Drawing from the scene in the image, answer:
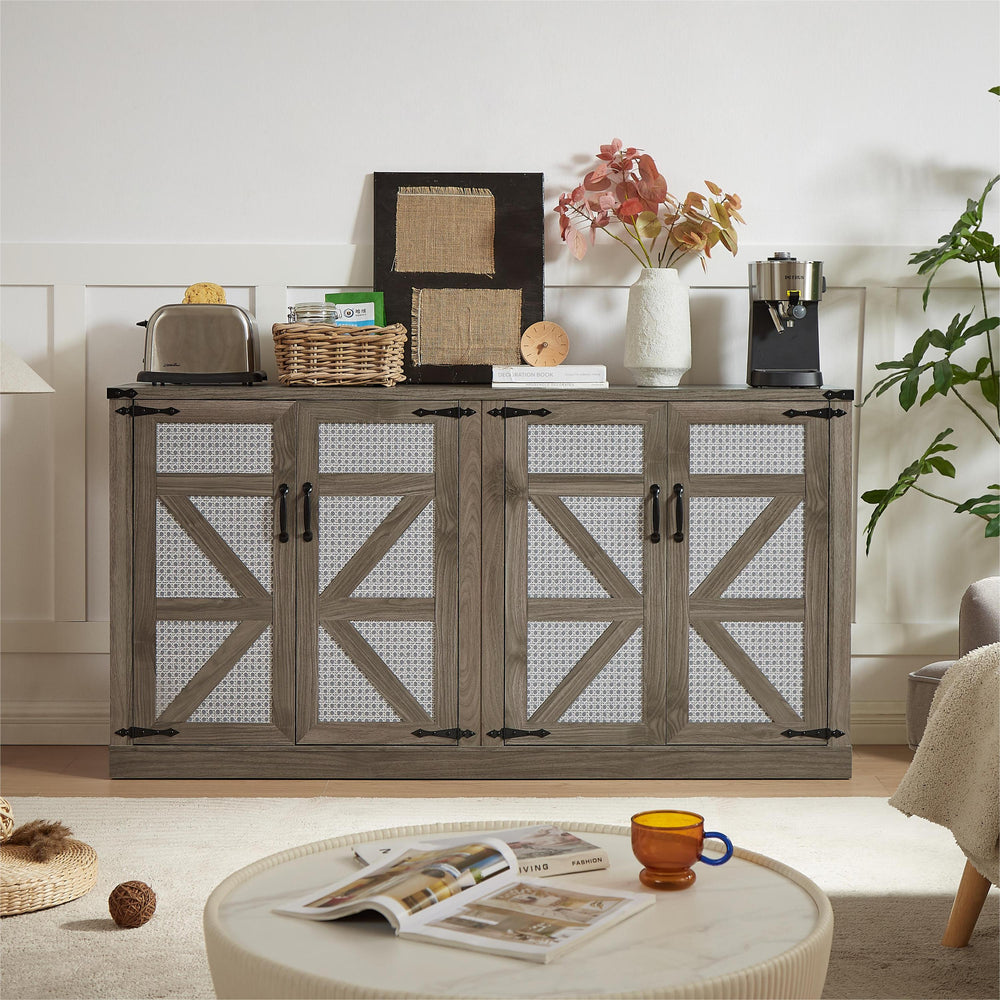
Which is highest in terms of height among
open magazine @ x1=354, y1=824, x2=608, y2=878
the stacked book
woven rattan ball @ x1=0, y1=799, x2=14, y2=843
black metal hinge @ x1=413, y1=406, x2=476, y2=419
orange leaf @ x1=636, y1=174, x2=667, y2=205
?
orange leaf @ x1=636, y1=174, x2=667, y2=205

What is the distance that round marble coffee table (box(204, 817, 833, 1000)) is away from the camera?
1.13 metres

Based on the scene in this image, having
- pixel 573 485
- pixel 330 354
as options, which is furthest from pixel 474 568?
pixel 330 354

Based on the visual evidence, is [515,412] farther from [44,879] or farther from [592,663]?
[44,879]

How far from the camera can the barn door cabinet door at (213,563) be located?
123 inches

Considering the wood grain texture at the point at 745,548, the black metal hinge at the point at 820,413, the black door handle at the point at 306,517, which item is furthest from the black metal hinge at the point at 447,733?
the black metal hinge at the point at 820,413

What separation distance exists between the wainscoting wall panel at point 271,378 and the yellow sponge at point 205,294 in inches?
6.9

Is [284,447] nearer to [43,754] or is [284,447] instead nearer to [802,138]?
[43,754]

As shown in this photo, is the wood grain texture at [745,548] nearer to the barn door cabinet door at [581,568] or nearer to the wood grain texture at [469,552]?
the barn door cabinet door at [581,568]

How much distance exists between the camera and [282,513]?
3.12m

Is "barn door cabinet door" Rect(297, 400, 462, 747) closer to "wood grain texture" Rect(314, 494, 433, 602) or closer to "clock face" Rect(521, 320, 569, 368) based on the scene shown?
"wood grain texture" Rect(314, 494, 433, 602)

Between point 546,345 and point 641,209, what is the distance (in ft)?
1.68

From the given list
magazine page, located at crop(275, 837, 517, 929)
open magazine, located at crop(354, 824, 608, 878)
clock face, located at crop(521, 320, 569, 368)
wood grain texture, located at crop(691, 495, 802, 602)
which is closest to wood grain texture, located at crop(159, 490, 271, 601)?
clock face, located at crop(521, 320, 569, 368)

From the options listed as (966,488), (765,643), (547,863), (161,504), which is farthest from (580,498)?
(547,863)

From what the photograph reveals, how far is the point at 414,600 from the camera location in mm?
3129
